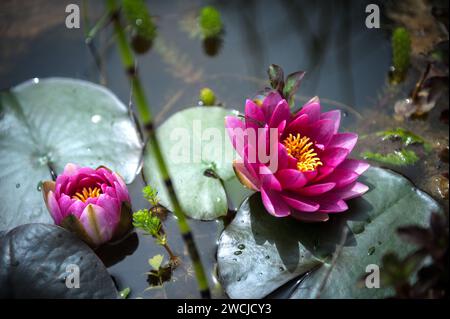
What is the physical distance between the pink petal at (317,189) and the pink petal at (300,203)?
30 mm

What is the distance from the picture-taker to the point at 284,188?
1.90 m

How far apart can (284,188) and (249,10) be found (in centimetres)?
152

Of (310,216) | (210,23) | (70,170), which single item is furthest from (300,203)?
(210,23)

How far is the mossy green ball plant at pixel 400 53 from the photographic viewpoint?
8.57 feet

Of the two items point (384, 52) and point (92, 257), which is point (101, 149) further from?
point (384, 52)

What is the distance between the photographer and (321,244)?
1.89 meters

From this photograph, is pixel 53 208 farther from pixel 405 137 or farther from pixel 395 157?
pixel 405 137

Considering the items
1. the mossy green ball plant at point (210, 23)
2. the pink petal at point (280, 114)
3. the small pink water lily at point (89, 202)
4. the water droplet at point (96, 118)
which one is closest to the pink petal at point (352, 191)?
the pink petal at point (280, 114)

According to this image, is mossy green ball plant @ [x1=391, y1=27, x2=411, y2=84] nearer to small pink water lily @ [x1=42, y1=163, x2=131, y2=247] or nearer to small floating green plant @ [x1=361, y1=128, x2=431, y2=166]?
small floating green plant @ [x1=361, y1=128, x2=431, y2=166]

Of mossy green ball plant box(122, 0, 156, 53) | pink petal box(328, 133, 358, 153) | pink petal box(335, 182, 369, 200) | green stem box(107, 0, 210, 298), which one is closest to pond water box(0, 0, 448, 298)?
mossy green ball plant box(122, 0, 156, 53)

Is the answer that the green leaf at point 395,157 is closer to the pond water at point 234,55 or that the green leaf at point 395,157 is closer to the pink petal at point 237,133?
the pond water at point 234,55

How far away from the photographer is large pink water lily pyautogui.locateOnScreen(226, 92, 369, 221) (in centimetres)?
187

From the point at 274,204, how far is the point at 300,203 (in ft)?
0.32
